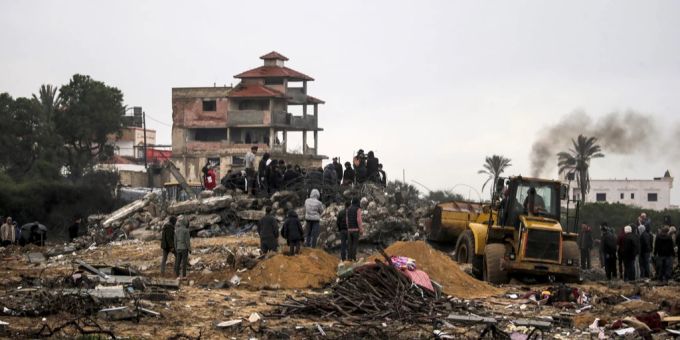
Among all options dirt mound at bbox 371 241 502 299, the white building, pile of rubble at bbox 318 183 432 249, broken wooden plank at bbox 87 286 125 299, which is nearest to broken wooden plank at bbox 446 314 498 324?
dirt mound at bbox 371 241 502 299

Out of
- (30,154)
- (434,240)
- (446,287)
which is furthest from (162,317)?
(30,154)

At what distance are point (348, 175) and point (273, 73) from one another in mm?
43710

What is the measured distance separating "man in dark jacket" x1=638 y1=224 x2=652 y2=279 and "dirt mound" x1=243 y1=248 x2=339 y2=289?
744 centimetres

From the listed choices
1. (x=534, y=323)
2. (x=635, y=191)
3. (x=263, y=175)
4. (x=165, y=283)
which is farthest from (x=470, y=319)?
(x=635, y=191)

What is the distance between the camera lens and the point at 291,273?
78.1ft

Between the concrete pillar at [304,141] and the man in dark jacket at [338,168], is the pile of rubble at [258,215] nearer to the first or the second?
the man in dark jacket at [338,168]

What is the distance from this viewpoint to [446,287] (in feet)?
75.1

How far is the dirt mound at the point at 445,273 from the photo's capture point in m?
22.7

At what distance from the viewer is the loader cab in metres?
24.9

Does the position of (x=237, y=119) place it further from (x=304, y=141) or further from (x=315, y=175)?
(x=315, y=175)

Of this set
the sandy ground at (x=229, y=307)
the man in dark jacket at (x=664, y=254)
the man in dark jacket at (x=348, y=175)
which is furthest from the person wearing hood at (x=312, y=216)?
the man in dark jacket at (x=664, y=254)

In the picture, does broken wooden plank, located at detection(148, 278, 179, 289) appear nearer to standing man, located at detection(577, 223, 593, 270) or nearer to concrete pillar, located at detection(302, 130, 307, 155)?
standing man, located at detection(577, 223, 593, 270)

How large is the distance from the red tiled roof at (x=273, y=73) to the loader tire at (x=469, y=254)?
51.5 meters

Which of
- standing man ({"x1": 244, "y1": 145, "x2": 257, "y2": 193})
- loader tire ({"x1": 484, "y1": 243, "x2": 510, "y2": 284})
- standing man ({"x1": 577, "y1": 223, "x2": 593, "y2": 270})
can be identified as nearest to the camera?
loader tire ({"x1": 484, "y1": 243, "x2": 510, "y2": 284})
